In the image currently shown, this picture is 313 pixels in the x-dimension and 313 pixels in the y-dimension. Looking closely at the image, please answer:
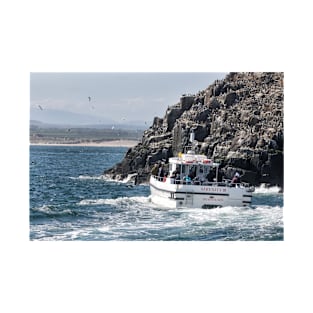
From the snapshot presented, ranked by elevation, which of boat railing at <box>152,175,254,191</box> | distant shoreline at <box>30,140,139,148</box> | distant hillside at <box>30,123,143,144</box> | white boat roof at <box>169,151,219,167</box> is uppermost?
distant hillside at <box>30,123,143,144</box>

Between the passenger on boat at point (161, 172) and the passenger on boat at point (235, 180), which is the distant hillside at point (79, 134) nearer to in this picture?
the passenger on boat at point (161, 172)

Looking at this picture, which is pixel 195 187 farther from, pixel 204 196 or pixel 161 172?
pixel 161 172

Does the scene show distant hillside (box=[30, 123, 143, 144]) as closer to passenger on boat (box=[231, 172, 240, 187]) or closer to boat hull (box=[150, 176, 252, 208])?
boat hull (box=[150, 176, 252, 208])

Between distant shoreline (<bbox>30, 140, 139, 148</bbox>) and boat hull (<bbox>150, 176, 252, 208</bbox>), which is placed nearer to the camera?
boat hull (<bbox>150, 176, 252, 208</bbox>)

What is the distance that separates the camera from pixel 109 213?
20781 mm

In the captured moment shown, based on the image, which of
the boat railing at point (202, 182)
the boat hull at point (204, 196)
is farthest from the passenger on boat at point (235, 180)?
the boat hull at point (204, 196)

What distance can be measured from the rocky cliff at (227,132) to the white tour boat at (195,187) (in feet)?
3.11

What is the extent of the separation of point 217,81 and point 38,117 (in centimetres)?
448

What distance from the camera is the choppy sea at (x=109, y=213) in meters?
19.5

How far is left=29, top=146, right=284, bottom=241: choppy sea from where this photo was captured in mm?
19469

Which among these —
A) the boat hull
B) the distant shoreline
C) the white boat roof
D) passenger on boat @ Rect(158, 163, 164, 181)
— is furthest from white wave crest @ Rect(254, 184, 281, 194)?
the distant shoreline

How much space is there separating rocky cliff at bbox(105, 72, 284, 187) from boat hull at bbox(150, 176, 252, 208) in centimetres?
167

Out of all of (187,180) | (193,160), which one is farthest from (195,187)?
(193,160)

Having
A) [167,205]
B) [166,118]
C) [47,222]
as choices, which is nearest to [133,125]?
[166,118]
